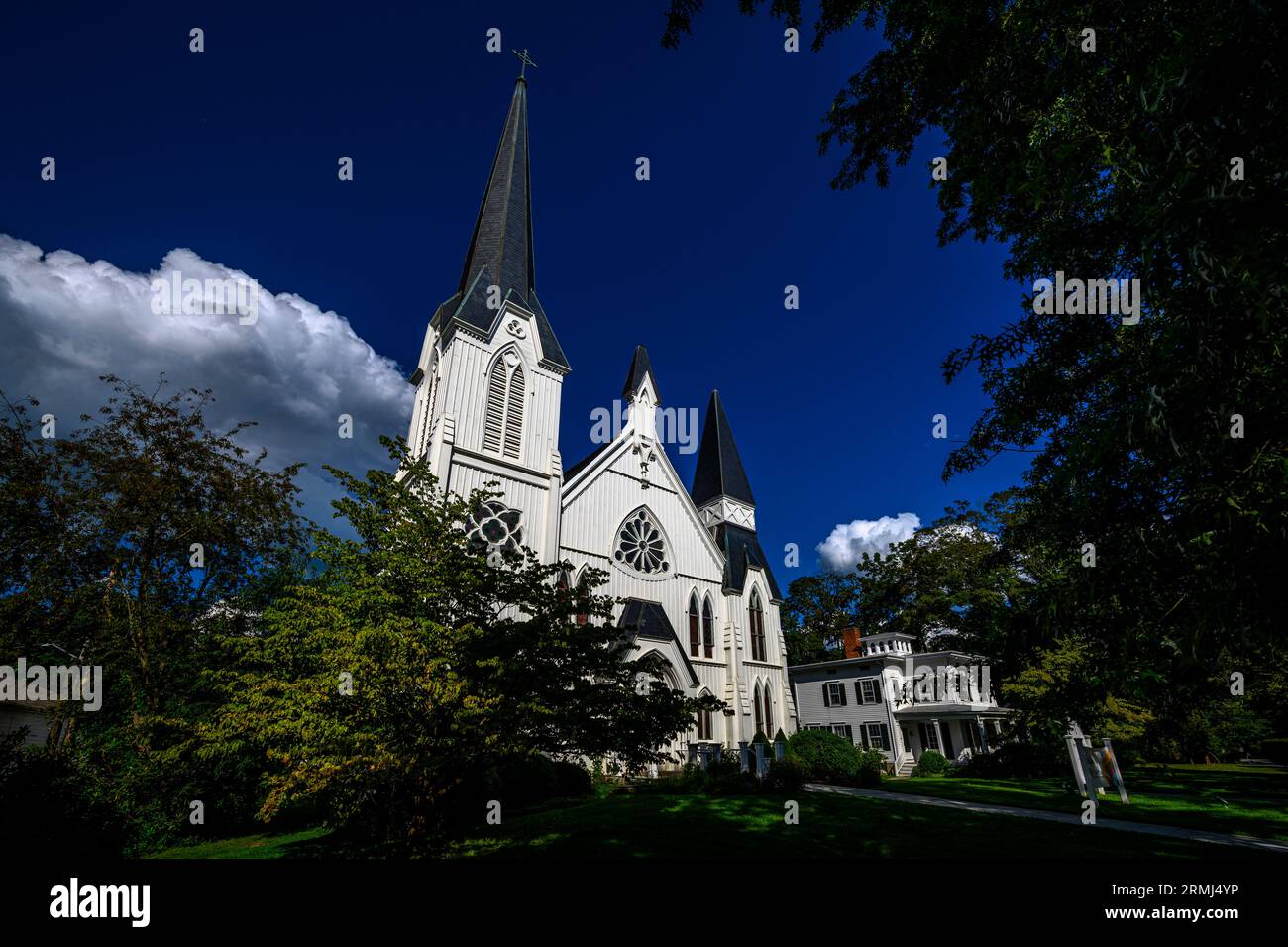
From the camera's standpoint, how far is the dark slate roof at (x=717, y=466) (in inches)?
1259

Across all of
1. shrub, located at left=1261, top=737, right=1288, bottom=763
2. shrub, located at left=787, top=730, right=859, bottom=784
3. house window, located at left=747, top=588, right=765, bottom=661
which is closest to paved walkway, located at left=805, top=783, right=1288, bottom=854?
shrub, located at left=787, top=730, right=859, bottom=784

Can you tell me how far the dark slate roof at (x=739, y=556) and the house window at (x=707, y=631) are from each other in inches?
63.1

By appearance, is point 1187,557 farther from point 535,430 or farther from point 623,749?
point 535,430

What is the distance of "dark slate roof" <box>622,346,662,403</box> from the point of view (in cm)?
2928

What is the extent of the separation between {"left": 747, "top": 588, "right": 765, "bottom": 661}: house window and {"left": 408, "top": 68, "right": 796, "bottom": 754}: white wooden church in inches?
2.3

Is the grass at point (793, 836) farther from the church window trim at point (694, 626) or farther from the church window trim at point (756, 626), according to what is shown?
the church window trim at point (756, 626)

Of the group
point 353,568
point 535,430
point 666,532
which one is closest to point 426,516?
point 353,568

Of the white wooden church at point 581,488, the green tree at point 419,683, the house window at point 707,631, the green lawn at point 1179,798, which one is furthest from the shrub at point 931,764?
the green tree at point 419,683

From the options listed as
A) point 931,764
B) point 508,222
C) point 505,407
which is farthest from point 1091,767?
point 508,222

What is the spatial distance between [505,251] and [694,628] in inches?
764

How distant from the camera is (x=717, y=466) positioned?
107 ft

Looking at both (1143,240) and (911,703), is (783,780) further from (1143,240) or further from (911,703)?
(911,703)
